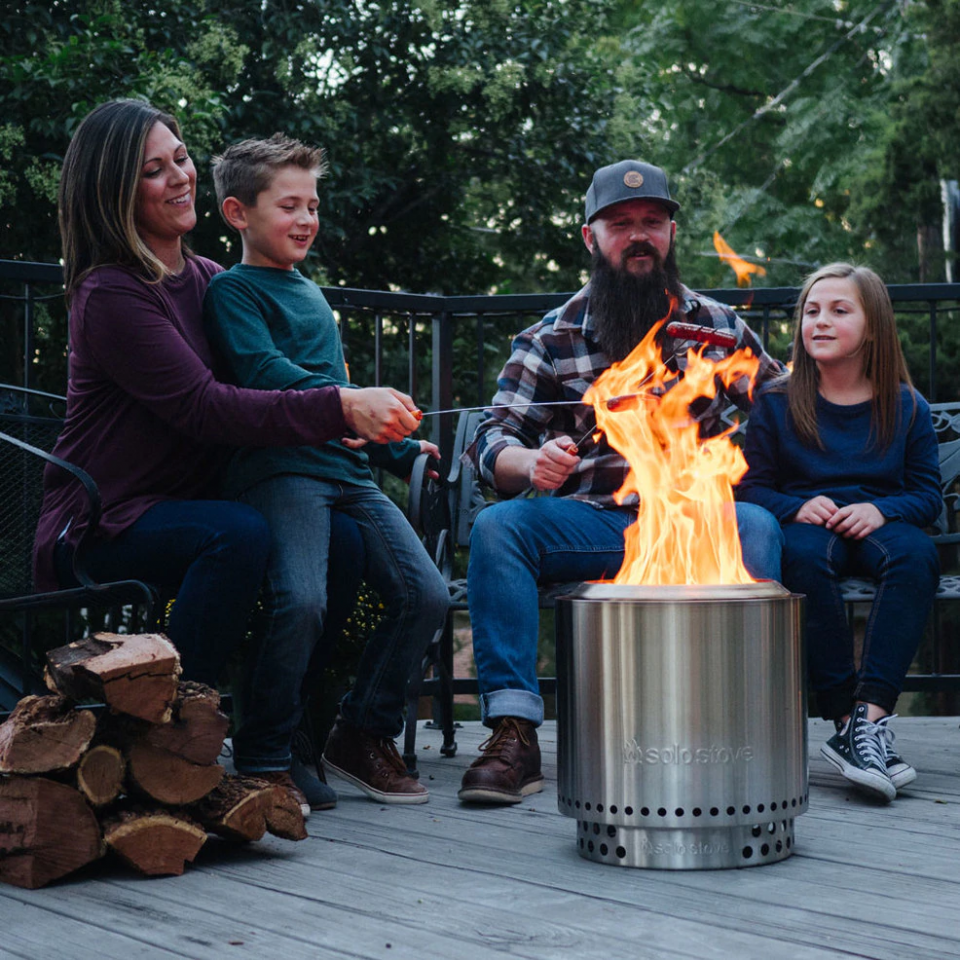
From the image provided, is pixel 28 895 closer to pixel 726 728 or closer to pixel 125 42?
pixel 726 728

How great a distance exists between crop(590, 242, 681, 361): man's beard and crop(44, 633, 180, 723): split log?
152 cm

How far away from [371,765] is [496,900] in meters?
0.87

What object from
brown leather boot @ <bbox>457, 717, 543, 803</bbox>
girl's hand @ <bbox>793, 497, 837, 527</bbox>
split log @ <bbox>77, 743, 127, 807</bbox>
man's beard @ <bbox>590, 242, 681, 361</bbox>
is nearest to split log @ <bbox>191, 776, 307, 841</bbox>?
split log @ <bbox>77, 743, 127, 807</bbox>

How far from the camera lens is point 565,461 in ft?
9.09

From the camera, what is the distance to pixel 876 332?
315cm

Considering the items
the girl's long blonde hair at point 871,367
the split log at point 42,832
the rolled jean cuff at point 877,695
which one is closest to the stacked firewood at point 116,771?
the split log at point 42,832

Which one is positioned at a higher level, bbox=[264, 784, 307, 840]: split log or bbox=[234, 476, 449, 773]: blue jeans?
bbox=[234, 476, 449, 773]: blue jeans

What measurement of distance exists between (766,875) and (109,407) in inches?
61.0

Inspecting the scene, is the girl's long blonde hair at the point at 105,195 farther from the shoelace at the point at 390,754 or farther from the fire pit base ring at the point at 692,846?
the fire pit base ring at the point at 692,846

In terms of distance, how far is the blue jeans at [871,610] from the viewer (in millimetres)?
2783

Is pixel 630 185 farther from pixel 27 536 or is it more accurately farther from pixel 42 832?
pixel 42 832

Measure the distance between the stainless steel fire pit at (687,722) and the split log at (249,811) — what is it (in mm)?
521

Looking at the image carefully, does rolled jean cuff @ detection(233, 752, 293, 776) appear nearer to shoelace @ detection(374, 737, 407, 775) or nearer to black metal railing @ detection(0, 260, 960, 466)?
shoelace @ detection(374, 737, 407, 775)

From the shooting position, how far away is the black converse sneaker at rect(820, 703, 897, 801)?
8.60 ft
